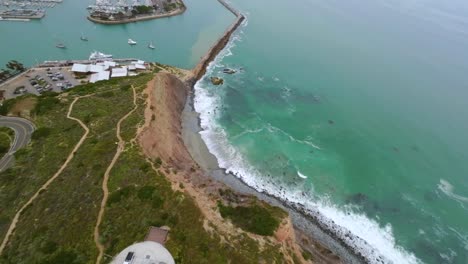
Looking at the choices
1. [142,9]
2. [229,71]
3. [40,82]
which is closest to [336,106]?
[229,71]

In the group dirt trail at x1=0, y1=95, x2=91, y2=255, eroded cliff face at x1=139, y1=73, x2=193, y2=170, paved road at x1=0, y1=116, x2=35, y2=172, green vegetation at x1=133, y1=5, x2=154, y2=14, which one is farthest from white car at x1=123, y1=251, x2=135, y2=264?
green vegetation at x1=133, y1=5, x2=154, y2=14

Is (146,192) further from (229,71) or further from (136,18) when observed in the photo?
(136,18)

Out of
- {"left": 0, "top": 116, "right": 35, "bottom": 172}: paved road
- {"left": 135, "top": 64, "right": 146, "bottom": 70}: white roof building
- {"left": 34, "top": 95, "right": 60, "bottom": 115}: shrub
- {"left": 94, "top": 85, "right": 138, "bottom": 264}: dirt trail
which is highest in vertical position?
{"left": 94, "top": 85, "right": 138, "bottom": 264}: dirt trail

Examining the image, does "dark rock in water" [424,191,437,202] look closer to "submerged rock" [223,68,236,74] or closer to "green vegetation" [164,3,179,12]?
"submerged rock" [223,68,236,74]

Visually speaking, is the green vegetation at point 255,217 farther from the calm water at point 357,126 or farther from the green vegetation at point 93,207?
the calm water at point 357,126

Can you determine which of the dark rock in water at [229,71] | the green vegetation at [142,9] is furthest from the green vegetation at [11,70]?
the green vegetation at [142,9]

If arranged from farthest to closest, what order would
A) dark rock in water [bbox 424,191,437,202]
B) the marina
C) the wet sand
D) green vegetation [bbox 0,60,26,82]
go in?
the marina < green vegetation [bbox 0,60,26,82] < dark rock in water [bbox 424,191,437,202] < the wet sand
